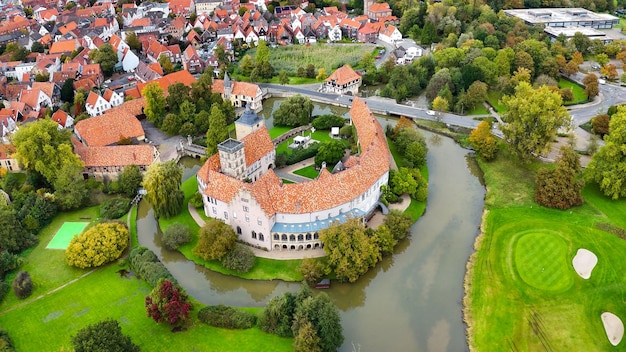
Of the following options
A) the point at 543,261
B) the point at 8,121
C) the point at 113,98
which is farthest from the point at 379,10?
the point at 543,261

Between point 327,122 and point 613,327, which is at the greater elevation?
point 327,122

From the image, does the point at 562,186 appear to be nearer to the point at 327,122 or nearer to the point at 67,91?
the point at 327,122

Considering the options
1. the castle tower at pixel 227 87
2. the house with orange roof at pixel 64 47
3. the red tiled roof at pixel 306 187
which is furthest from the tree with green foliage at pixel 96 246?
the house with orange roof at pixel 64 47

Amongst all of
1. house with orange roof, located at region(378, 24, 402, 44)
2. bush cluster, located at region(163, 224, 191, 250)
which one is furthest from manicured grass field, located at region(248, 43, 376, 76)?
bush cluster, located at region(163, 224, 191, 250)

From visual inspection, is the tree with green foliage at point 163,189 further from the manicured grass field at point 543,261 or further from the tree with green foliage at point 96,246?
the manicured grass field at point 543,261

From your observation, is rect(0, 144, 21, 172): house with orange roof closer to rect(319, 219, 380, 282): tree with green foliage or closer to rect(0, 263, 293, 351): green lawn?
rect(0, 263, 293, 351): green lawn

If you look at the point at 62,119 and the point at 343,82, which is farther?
the point at 343,82

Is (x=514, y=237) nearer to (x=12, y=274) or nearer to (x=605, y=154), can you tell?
(x=605, y=154)
